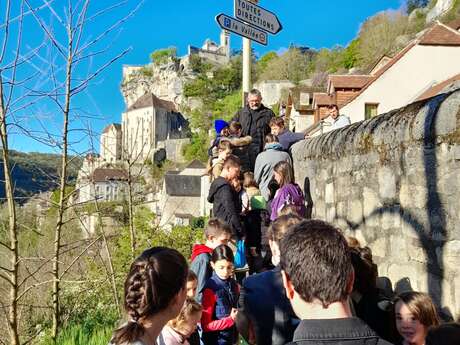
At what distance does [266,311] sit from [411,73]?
20.3 meters

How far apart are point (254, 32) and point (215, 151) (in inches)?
67.0

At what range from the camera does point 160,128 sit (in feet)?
279

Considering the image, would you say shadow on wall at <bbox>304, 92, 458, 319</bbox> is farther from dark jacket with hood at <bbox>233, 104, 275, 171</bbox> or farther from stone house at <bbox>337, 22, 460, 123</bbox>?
stone house at <bbox>337, 22, 460, 123</bbox>

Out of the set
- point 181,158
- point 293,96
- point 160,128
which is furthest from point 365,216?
point 160,128

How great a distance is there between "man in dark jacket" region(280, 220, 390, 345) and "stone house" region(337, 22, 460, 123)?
1947 cm

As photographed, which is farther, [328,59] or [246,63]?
[328,59]

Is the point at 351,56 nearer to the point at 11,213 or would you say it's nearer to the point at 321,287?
the point at 11,213

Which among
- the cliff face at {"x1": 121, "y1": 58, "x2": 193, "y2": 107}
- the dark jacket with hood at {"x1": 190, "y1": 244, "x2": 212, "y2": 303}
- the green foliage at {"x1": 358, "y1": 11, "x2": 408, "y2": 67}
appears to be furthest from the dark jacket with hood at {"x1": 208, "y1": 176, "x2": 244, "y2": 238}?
the cliff face at {"x1": 121, "y1": 58, "x2": 193, "y2": 107}

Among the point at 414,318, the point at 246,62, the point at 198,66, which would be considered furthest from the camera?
the point at 198,66

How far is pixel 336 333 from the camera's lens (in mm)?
1488

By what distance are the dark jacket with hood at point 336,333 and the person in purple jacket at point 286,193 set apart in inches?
123

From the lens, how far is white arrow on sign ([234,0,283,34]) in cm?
591

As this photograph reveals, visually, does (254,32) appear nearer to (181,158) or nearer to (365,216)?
(365,216)

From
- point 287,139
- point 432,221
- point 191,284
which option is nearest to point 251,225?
point 287,139
